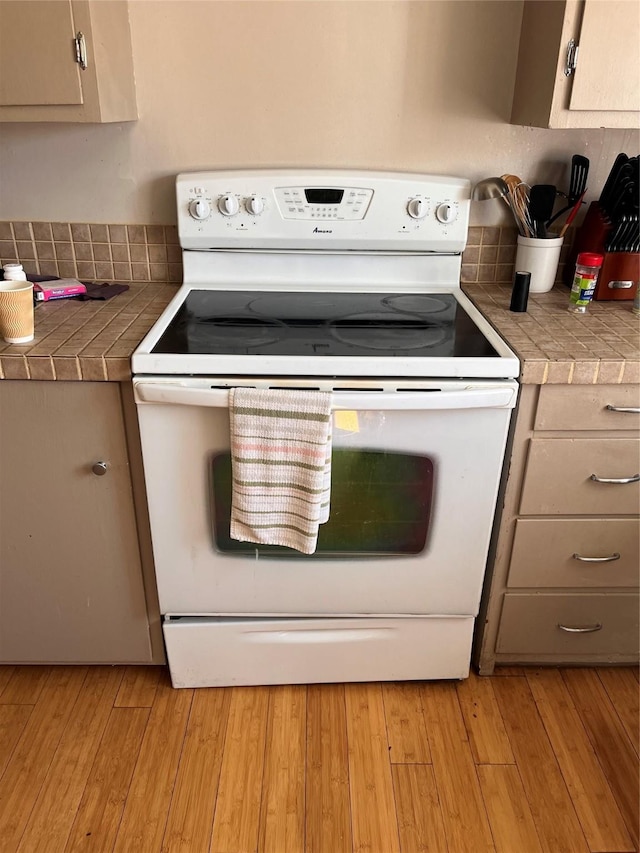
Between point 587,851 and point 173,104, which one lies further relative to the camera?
point 173,104

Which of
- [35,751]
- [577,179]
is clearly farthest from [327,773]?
[577,179]

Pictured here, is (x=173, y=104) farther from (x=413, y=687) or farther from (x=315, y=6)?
(x=413, y=687)

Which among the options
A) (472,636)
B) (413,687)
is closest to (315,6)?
(472,636)

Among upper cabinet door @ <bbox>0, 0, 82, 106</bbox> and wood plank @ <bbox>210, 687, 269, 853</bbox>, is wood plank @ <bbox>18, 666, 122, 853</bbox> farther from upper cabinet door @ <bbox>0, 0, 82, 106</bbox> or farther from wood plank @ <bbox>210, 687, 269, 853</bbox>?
upper cabinet door @ <bbox>0, 0, 82, 106</bbox>

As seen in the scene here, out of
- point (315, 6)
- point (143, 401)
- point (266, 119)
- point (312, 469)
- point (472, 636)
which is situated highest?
point (315, 6)

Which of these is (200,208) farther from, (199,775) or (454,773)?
(454,773)

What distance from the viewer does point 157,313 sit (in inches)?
63.1

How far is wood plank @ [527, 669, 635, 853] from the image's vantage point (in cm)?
140

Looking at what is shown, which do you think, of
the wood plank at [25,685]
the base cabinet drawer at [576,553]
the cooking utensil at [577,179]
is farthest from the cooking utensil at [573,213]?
the wood plank at [25,685]

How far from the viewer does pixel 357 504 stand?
4.84 feet

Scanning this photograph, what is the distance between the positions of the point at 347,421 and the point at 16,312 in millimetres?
691

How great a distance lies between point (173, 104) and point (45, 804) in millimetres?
1603

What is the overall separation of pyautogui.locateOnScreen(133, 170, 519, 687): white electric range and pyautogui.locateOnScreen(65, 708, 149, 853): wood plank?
15cm

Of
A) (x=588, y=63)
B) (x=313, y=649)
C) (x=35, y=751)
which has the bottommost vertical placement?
(x=35, y=751)
